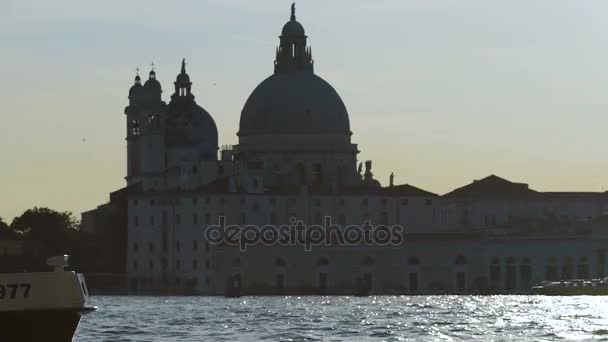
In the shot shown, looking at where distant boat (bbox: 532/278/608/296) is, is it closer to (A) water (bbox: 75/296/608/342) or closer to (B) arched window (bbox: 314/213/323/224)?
(B) arched window (bbox: 314/213/323/224)

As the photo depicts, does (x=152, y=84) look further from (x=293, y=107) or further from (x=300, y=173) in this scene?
(x=300, y=173)

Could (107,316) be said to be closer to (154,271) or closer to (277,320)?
(277,320)

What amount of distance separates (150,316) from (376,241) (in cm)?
7232

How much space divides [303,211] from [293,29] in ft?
61.5

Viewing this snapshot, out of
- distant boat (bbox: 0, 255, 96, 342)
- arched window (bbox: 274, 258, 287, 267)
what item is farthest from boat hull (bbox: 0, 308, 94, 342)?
arched window (bbox: 274, 258, 287, 267)

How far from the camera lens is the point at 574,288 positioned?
5212 inches

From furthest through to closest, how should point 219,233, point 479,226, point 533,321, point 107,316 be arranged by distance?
point 479,226, point 219,233, point 107,316, point 533,321

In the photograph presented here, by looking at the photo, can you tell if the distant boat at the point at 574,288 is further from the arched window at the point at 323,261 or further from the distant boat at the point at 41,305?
the distant boat at the point at 41,305

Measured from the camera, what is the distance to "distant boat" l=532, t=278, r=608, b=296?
131 metres

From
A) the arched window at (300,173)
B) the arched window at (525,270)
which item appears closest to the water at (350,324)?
the arched window at (525,270)

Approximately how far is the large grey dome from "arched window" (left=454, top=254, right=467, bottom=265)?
18.7 m

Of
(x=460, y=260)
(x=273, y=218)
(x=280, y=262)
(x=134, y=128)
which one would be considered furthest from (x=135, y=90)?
(x=460, y=260)

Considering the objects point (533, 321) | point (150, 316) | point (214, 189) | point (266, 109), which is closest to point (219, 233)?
point (214, 189)

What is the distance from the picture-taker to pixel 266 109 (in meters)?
165
